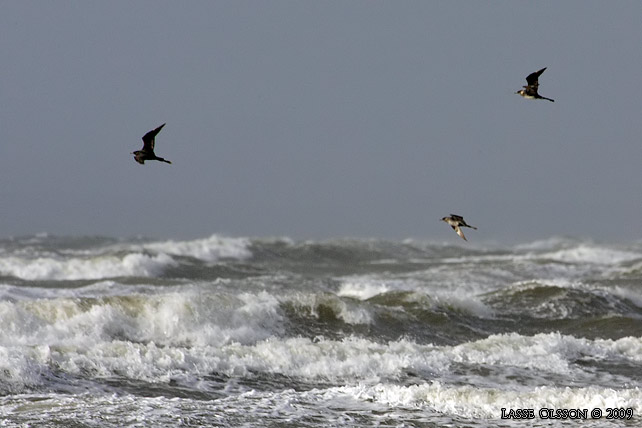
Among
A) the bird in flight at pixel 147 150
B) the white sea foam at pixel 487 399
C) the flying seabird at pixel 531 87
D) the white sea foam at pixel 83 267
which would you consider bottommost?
the white sea foam at pixel 487 399

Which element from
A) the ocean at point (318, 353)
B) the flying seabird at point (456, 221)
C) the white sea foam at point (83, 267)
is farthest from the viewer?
the white sea foam at point (83, 267)

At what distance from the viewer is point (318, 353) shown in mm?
12578

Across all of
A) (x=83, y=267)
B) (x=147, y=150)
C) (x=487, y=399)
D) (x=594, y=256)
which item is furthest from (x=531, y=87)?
(x=594, y=256)

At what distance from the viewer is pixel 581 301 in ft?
65.7

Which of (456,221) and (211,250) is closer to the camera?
(456,221)

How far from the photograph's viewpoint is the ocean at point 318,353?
9625 mm

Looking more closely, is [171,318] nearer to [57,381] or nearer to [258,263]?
[57,381]

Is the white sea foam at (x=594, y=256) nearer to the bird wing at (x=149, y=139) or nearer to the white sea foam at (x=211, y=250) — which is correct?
the white sea foam at (x=211, y=250)

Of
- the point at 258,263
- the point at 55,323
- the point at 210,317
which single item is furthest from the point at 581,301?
the point at 258,263

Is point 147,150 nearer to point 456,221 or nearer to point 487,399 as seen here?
point 456,221

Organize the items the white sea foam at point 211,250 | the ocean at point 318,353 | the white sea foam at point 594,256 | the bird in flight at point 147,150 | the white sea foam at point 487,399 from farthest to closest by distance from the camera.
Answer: the white sea foam at point 594,256, the white sea foam at point 211,250, the bird in flight at point 147,150, the white sea foam at point 487,399, the ocean at point 318,353

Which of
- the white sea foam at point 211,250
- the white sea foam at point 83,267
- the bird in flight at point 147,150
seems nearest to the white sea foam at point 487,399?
the bird in flight at point 147,150

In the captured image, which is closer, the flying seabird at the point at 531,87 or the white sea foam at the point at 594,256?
the flying seabird at the point at 531,87

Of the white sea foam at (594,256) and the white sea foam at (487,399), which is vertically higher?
the white sea foam at (594,256)
